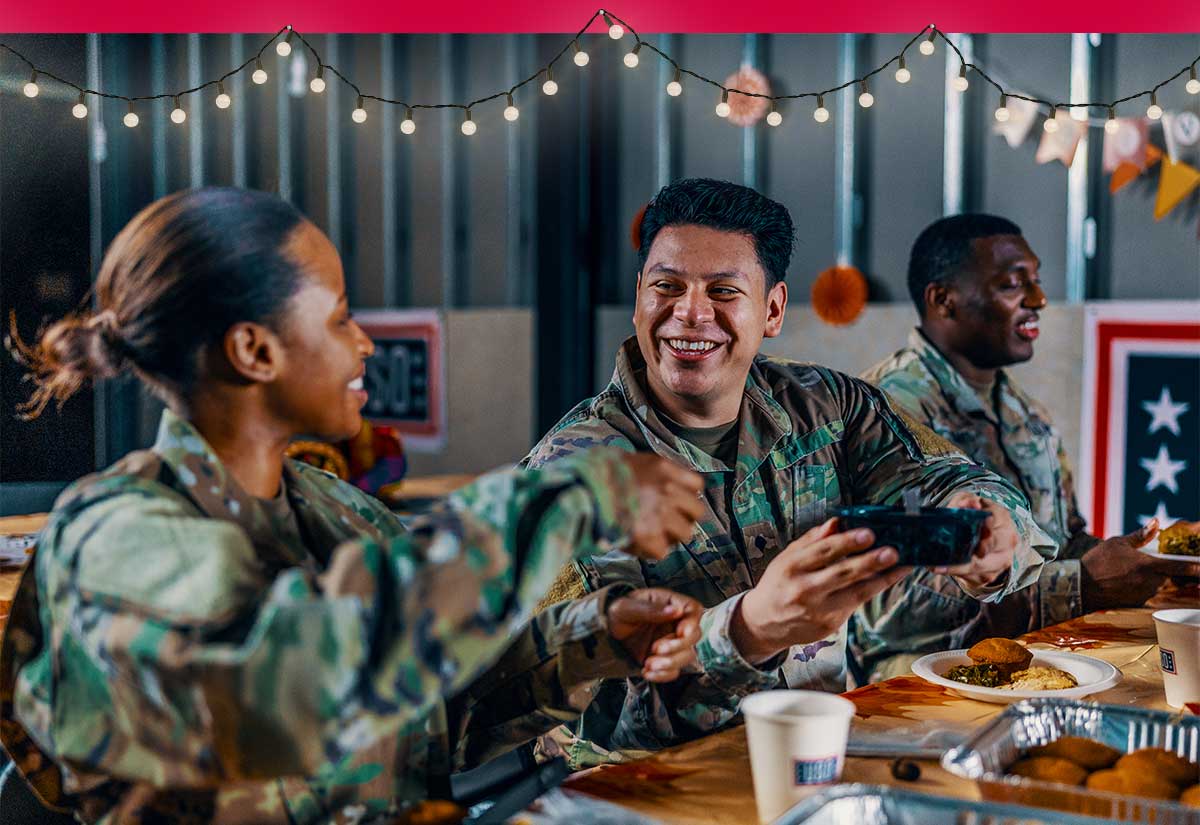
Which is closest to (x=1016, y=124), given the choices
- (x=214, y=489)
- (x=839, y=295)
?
(x=839, y=295)

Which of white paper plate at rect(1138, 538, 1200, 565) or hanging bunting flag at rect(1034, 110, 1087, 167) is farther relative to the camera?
hanging bunting flag at rect(1034, 110, 1087, 167)

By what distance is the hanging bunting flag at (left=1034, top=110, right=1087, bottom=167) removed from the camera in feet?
10.1

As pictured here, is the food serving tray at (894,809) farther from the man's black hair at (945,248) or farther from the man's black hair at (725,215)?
the man's black hair at (945,248)

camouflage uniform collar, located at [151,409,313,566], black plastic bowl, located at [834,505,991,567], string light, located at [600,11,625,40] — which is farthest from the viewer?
string light, located at [600,11,625,40]

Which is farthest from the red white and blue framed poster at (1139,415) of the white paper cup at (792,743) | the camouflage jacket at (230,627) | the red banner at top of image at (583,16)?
the camouflage jacket at (230,627)

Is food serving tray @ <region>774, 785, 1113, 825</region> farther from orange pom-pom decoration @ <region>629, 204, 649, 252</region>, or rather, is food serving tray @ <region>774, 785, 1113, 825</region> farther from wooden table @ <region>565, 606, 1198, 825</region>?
orange pom-pom decoration @ <region>629, 204, 649, 252</region>

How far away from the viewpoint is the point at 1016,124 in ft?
10.3

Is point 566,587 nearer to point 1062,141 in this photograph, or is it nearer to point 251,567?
point 251,567

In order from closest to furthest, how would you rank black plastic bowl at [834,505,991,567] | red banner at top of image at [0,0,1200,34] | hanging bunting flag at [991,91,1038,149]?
black plastic bowl at [834,505,991,567]
red banner at top of image at [0,0,1200,34]
hanging bunting flag at [991,91,1038,149]

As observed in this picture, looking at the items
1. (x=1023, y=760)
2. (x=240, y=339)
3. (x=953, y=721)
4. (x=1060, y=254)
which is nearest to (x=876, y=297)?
(x=1060, y=254)

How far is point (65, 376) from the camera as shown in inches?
47.8

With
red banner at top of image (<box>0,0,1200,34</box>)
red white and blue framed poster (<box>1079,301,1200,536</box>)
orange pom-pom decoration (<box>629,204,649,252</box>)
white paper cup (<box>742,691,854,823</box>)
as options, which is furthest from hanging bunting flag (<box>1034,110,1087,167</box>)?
white paper cup (<box>742,691,854,823</box>)

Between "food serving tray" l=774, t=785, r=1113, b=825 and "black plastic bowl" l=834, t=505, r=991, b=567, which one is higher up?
"black plastic bowl" l=834, t=505, r=991, b=567

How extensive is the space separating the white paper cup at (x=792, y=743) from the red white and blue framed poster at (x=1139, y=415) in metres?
2.22
